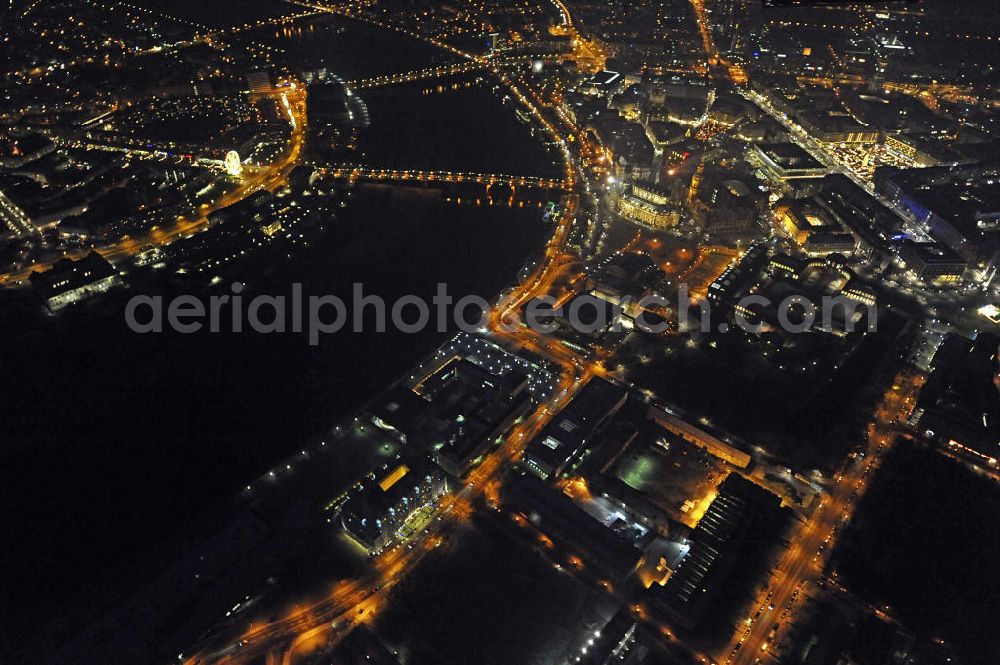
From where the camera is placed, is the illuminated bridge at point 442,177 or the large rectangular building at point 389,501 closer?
the large rectangular building at point 389,501

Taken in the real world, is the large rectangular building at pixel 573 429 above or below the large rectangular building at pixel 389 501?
above

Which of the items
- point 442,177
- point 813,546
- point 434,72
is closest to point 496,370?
point 813,546

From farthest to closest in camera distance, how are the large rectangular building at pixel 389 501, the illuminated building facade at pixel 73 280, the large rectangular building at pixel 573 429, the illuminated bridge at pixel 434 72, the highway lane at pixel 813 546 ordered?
the illuminated bridge at pixel 434 72 → the illuminated building facade at pixel 73 280 → the large rectangular building at pixel 573 429 → the large rectangular building at pixel 389 501 → the highway lane at pixel 813 546

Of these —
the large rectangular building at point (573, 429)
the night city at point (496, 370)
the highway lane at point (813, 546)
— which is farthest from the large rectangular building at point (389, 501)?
the highway lane at point (813, 546)

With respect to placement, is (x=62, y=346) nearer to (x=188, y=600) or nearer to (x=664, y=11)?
(x=188, y=600)

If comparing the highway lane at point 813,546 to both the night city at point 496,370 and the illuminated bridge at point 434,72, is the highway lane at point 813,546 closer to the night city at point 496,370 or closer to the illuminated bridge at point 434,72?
the night city at point 496,370

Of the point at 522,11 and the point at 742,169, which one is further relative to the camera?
the point at 522,11

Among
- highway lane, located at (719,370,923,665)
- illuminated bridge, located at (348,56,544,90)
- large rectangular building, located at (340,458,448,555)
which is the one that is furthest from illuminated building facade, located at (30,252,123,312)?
highway lane, located at (719,370,923,665)

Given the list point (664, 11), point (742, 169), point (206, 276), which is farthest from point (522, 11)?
point (206, 276)
